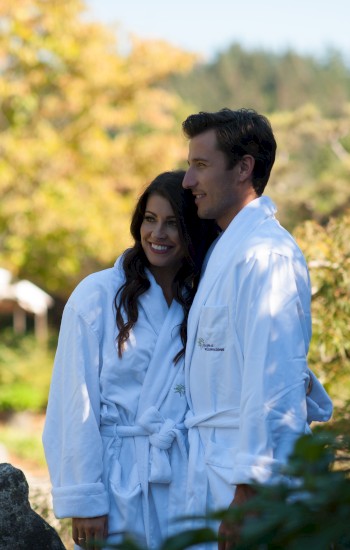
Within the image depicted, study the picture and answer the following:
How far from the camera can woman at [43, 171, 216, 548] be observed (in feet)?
9.07

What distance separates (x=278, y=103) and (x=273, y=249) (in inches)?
2054

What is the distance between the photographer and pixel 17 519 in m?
3.04

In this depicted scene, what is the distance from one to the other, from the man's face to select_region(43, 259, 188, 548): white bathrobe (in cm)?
45

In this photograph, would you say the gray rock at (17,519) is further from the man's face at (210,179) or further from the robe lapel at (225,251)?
the man's face at (210,179)

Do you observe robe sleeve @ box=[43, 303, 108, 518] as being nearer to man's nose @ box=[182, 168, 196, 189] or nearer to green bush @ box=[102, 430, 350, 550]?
man's nose @ box=[182, 168, 196, 189]

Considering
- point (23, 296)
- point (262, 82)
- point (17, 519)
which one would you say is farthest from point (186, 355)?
point (262, 82)

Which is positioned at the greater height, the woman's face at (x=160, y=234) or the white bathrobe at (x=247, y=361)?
the woman's face at (x=160, y=234)

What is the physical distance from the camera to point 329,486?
3.74 ft

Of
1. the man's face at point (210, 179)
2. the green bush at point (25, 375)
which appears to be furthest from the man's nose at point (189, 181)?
the green bush at point (25, 375)

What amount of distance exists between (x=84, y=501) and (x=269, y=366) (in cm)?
71

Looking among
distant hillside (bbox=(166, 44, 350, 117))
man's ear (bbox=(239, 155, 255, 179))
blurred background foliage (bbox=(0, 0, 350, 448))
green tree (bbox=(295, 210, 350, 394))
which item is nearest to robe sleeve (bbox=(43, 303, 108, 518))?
man's ear (bbox=(239, 155, 255, 179))

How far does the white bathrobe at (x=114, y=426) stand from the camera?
276 cm

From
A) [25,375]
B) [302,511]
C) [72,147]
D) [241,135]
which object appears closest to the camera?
[302,511]

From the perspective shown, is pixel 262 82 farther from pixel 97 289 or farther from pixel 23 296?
pixel 97 289
